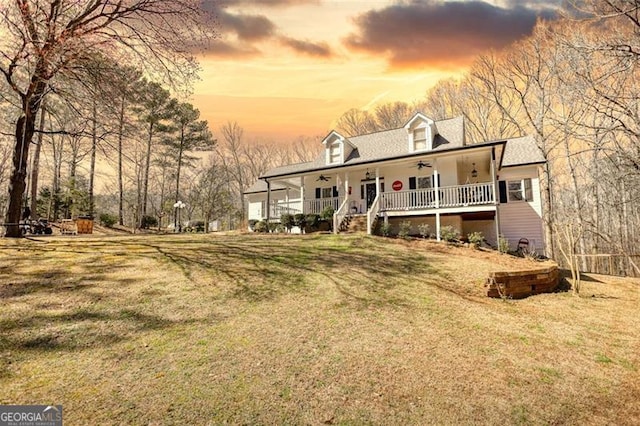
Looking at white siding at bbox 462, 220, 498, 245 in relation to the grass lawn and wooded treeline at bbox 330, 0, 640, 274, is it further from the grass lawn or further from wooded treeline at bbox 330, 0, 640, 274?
the grass lawn

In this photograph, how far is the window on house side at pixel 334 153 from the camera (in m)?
20.5

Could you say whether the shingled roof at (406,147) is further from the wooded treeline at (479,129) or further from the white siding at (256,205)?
the white siding at (256,205)

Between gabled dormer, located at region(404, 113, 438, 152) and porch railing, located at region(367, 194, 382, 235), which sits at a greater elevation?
gabled dormer, located at region(404, 113, 438, 152)

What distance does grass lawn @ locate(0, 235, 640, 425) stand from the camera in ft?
11.0

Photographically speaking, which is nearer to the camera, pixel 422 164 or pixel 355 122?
pixel 422 164

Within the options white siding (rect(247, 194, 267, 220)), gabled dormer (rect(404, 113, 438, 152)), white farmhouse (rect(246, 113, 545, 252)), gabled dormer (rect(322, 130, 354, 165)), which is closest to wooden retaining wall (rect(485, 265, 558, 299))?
white farmhouse (rect(246, 113, 545, 252))

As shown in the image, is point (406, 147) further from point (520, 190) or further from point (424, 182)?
point (520, 190)

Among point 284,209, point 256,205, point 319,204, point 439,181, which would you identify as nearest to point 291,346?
point 439,181

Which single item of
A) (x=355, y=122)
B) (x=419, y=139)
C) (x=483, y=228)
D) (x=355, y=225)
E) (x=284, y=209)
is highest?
(x=355, y=122)

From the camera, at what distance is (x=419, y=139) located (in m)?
17.6

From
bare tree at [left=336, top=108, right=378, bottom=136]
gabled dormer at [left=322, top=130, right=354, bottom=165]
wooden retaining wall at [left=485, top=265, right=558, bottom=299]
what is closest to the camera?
wooden retaining wall at [left=485, top=265, right=558, bottom=299]

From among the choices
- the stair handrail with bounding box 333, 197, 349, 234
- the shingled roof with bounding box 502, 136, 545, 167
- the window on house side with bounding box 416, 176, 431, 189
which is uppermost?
the shingled roof with bounding box 502, 136, 545, 167

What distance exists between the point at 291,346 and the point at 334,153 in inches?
672

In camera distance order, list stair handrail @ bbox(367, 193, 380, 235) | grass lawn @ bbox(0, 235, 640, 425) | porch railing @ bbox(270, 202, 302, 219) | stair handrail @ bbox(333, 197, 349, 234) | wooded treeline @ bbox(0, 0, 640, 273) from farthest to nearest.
→ porch railing @ bbox(270, 202, 302, 219) < stair handrail @ bbox(333, 197, 349, 234) < stair handrail @ bbox(367, 193, 380, 235) < wooded treeline @ bbox(0, 0, 640, 273) < grass lawn @ bbox(0, 235, 640, 425)
